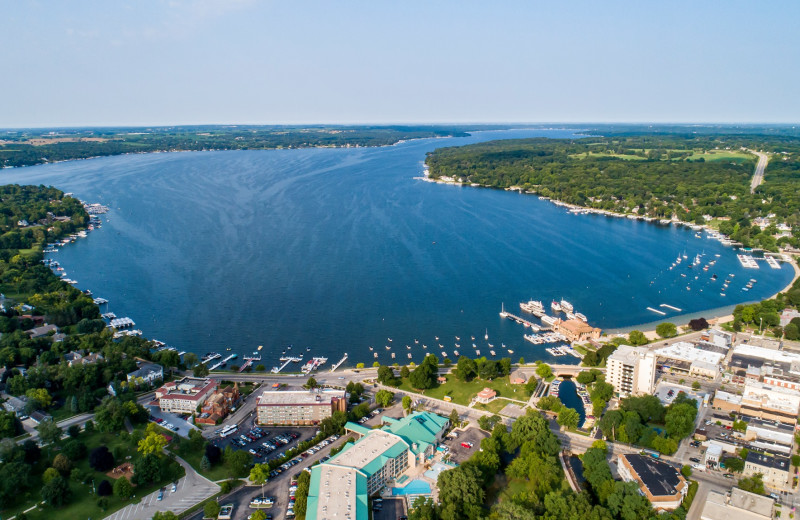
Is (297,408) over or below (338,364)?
over

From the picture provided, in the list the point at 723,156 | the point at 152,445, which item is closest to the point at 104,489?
the point at 152,445

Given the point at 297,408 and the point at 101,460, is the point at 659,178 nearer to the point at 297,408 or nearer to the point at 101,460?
the point at 297,408

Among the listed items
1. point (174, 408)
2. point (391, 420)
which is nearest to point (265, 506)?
point (391, 420)

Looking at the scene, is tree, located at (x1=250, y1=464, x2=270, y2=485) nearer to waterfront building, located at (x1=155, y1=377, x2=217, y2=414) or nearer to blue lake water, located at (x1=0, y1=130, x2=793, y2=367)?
waterfront building, located at (x1=155, y1=377, x2=217, y2=414)

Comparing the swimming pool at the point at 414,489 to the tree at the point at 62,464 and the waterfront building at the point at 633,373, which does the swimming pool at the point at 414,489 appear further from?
the tree at the point at 62,464

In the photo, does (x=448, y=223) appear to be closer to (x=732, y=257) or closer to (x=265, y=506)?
(x=732, y=257)

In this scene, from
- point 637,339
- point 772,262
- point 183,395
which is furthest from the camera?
point 772,262

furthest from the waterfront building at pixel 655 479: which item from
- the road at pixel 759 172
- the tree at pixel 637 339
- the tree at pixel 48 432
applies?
the road at pixel 759 172
